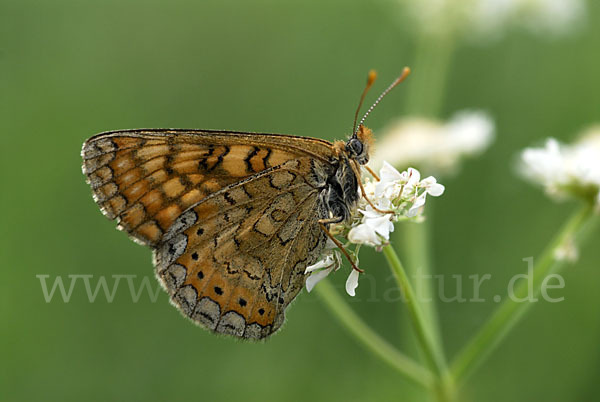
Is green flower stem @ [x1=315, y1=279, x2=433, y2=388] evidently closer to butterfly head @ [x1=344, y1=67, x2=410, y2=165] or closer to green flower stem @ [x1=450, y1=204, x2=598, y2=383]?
green flower stem @ [x1=450, y1=204, x2=598, y2=383]

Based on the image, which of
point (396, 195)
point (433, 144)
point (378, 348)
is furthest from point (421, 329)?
point (433, 144)

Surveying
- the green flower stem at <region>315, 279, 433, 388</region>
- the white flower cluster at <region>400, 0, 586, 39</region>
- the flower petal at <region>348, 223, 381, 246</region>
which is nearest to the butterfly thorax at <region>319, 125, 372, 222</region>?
the flower petal at <region>348, 223, 381, 246</region>

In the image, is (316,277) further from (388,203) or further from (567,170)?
(567,170)

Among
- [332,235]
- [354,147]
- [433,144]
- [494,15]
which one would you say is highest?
[494,15]

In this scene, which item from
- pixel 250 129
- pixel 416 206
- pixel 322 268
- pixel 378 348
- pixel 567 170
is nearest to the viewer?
pixel 416 206

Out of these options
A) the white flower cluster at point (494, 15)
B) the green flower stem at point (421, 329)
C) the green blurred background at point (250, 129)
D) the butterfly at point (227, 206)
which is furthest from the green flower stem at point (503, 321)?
the white flower cluster at point (494, 15)

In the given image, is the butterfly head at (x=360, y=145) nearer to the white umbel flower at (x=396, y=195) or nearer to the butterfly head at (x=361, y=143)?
the butterfly head at (x=361, y=143)
